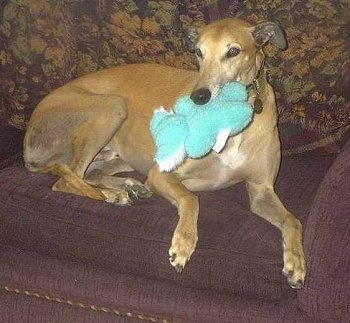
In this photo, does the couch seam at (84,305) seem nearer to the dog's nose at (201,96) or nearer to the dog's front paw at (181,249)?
the dog's front paw at (181,249)

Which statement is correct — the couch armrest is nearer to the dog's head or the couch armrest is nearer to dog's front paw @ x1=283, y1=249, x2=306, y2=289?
dog's front paw @ x1=283, y1=249, x2=306, y2=289

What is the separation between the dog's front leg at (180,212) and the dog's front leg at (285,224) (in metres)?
0.30

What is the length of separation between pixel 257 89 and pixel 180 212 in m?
0.60

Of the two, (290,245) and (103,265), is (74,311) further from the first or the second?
(290,245)

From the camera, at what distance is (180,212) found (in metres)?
2.35

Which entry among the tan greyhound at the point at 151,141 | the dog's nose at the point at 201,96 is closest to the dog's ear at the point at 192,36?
the tan greyhound at the point at 151,141

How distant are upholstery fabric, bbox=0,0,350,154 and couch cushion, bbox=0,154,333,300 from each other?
389mm

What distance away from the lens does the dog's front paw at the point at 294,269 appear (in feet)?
6.87

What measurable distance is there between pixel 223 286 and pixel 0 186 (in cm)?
96

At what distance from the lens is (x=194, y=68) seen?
3.07 m

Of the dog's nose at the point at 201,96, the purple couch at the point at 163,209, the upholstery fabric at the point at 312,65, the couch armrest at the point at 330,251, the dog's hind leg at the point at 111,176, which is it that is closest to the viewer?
the couch armrest at the point at 330,251

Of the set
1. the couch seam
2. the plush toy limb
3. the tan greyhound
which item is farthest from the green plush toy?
the couch seam

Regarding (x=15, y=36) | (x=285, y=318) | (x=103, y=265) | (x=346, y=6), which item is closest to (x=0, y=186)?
(x=103, y=265)

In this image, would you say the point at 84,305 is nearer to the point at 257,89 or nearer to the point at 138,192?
the point at 138,192
